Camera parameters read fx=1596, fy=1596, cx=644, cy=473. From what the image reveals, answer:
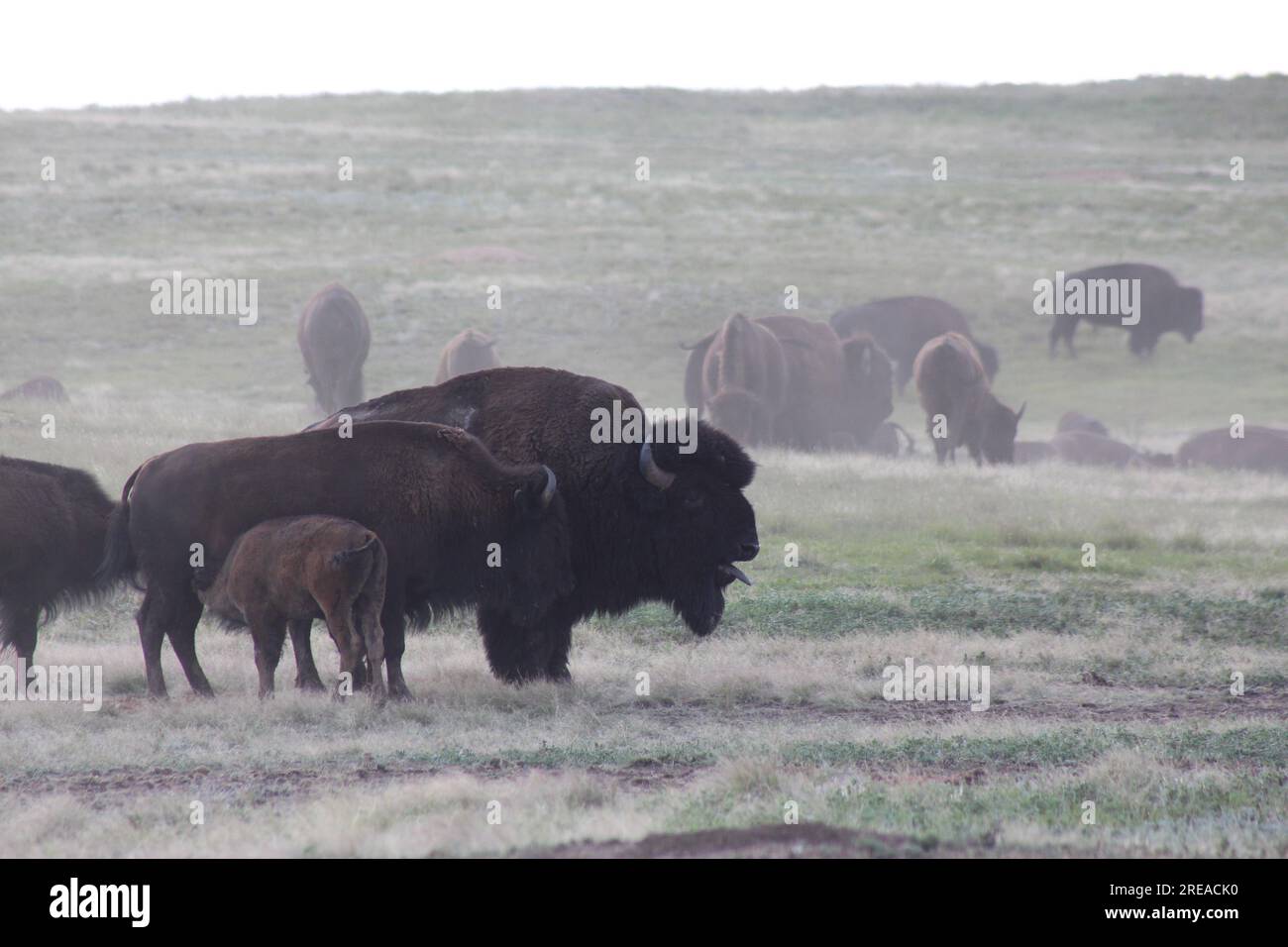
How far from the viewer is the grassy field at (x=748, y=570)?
6.58m

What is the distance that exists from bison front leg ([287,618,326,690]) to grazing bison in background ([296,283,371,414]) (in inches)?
636

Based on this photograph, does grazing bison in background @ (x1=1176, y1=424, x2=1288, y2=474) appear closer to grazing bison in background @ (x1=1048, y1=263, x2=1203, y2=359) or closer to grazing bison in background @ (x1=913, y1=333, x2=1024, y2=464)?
grazing bison in background @ (x1=913, y1=333, x2=1024, y2=464)

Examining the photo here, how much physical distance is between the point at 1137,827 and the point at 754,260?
37.3 m

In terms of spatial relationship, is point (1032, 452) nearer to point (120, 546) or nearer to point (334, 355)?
point (334, 355)

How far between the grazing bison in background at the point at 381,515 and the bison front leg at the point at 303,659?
3cm

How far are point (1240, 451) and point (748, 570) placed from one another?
1404 centimetres

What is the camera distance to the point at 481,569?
9.48 meters

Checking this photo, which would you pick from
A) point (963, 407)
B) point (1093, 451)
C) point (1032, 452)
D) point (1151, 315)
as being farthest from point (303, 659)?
point (1151, 315)

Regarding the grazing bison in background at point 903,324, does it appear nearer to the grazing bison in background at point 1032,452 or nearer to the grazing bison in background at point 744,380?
the grazing bison in background at point 1032,452

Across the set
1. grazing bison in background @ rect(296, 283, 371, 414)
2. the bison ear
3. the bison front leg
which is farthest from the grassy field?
the bison ear

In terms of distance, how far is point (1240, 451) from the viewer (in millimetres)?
24891

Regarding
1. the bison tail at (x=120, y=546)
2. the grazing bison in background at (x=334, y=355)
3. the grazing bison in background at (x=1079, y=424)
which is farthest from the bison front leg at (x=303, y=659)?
the grazing bison in background at (x=1079, y=424)
